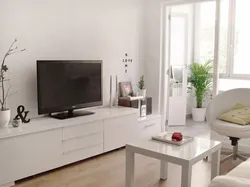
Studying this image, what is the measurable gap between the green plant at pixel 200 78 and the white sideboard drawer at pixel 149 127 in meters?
1.51

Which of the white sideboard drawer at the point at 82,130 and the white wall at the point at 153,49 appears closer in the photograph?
the white sideboard drawer at the point at 82,130

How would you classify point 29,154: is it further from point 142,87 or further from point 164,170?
Result: point 142,87

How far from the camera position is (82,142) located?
345cm

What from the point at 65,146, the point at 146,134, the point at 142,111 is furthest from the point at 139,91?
the point at 65,146

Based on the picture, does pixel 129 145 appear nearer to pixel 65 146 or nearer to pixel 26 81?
pixel 65 146

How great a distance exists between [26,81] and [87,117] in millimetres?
825

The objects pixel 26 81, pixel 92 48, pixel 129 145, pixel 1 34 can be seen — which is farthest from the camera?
pixel 92 48

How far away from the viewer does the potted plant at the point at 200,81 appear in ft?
18.5

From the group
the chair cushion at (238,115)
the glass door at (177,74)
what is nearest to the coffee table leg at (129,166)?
the chair cushion at (238,115)

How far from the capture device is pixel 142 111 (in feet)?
14.5

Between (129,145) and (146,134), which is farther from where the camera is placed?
(146,134)

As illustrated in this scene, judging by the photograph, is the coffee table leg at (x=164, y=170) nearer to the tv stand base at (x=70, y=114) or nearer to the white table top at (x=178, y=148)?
the white table top at (x=178, y=148)

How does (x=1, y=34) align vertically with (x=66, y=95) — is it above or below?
above

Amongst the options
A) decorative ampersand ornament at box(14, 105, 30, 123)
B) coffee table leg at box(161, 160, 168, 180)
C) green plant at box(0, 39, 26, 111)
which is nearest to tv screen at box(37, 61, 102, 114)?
decorative ampersand ornament at box(14, 105, 30, 123)
